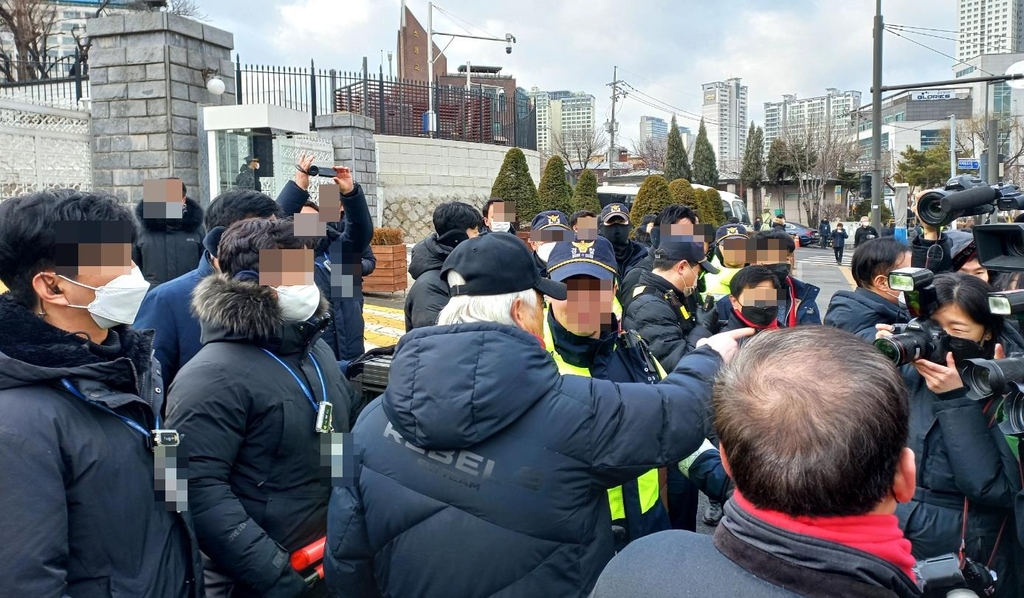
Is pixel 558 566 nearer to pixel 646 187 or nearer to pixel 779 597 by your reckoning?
pixel 779 597

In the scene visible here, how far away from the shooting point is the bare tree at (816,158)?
180ft

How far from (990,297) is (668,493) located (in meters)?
1.50

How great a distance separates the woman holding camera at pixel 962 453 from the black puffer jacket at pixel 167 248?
14.2 ft

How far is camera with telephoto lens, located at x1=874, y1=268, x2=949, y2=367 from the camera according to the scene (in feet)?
7.83

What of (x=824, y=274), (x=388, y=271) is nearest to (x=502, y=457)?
(x=388, y=271)

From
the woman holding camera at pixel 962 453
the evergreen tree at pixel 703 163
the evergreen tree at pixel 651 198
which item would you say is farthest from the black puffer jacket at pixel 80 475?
the evergreen tree at pixel 703 163

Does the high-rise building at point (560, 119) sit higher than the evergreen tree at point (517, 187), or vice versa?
the high-rise building at point (560, 119)

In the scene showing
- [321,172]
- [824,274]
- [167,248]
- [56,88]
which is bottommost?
[824,274]

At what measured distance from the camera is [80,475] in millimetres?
1819

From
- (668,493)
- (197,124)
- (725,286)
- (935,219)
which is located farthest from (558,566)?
(197,124)

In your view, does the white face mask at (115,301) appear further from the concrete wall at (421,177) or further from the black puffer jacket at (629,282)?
the concrete wall at (421,177)

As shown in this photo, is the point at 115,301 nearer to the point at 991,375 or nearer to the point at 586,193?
the point at 991,375

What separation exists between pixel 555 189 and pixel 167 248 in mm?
16007

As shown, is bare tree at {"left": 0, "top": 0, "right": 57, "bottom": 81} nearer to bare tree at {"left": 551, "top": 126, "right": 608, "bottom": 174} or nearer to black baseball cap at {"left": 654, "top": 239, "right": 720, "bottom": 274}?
black baseball cap at {"left": 654, "top": 239, "right": 720, "bottom": 274}
